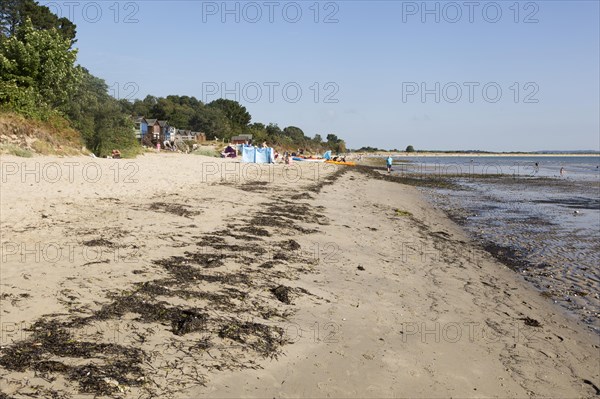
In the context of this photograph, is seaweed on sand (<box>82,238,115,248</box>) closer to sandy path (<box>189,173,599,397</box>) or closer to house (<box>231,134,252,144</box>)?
sandy path (<box>189,173,599,397</box>)

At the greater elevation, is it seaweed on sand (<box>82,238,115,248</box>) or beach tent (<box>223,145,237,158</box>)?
beach tent (<box>223,145,237,158</box>)

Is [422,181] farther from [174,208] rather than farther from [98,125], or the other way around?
[174,208]

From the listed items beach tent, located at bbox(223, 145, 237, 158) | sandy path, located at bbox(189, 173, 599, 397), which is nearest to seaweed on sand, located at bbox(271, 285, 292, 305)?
sandy path, located at bbox(189, 173, 599, 397)

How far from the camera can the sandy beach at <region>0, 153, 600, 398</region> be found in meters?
3.88

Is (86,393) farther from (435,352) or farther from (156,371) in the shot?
(435,352)

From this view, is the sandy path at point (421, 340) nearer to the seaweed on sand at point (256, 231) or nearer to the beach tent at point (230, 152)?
the seaweed on sand at point (256, 231)

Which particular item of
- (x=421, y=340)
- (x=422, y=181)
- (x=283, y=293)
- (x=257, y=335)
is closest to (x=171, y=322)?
(x=257, y=335)

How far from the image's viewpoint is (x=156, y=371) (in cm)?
376

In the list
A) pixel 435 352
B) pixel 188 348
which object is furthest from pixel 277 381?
pixel 435 352

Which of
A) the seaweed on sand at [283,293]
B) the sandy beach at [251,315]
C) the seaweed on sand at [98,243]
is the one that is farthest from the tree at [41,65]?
the seaweed on sand at [283,293]

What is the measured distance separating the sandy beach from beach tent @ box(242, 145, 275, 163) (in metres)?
27.9

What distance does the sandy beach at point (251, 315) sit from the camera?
12.7 feet

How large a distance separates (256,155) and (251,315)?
1363 inches

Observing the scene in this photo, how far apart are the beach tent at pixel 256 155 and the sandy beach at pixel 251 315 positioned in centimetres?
2787
